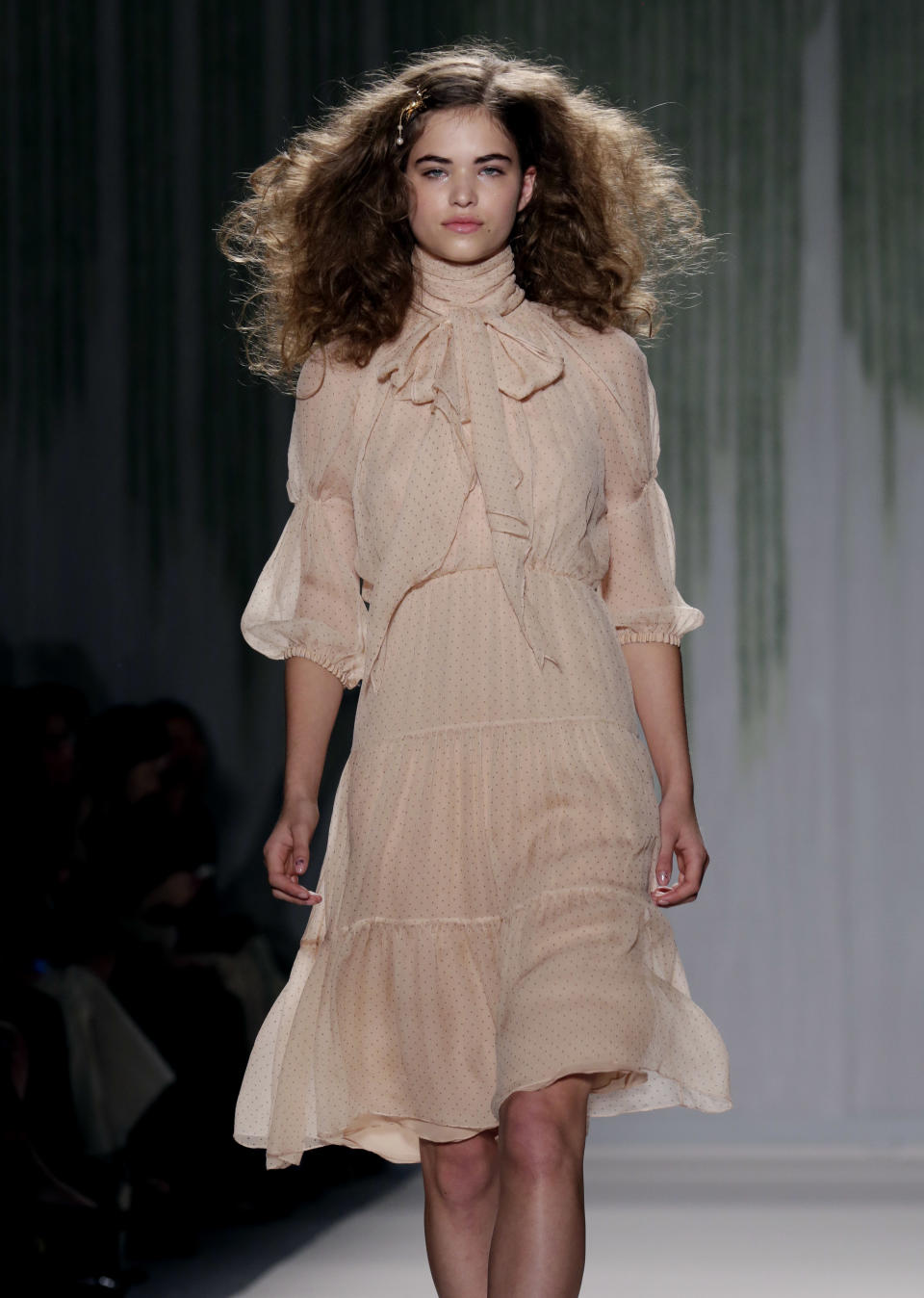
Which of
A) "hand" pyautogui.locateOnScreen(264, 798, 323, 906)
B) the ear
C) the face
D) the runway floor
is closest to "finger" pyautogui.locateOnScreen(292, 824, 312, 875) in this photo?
"hand" pyautogui.locateOnScreen(264, 798, 323, 906)

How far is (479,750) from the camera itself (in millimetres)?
2143

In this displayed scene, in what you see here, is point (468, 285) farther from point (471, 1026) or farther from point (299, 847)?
point (471, 1026)

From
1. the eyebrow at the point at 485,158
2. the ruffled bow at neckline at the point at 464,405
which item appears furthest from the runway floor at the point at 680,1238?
the eyebrow at the point at 485,158

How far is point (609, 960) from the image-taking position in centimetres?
202

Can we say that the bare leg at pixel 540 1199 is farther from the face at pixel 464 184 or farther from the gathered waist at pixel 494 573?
the face at pixel 464 184

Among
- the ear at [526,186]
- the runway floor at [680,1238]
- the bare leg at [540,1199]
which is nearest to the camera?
the bare leg at [540,1199]

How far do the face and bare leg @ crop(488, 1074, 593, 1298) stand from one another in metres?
0.89

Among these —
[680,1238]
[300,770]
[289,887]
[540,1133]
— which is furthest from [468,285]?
[680,1238]

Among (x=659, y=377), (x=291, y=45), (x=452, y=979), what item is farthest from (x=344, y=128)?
(x=659, y=377)

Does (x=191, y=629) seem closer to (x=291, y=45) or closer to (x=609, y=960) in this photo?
(x=291, y=45)

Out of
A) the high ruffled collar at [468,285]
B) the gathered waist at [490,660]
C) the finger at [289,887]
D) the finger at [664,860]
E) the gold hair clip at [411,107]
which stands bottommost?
the finger at [289,887]

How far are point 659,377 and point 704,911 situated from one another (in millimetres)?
1591

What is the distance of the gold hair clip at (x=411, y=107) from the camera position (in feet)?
7.63

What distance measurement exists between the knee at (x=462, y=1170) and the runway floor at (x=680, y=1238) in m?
1.48
